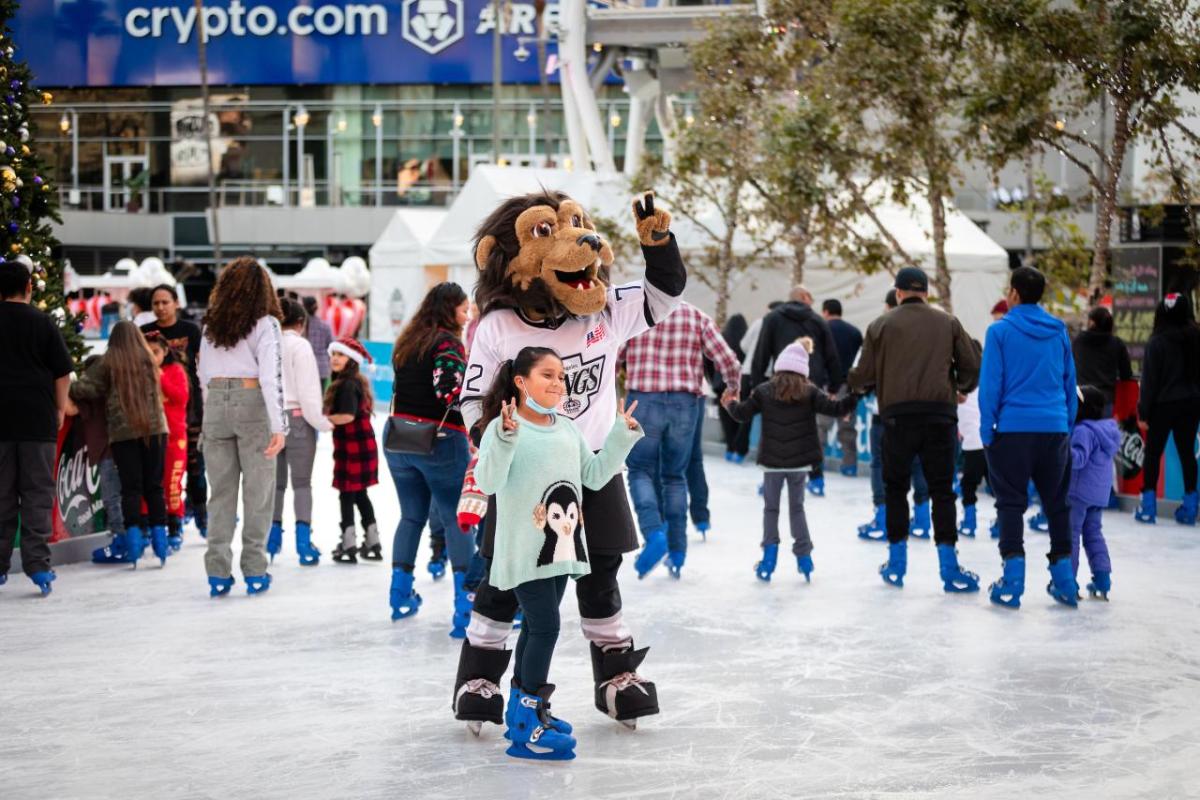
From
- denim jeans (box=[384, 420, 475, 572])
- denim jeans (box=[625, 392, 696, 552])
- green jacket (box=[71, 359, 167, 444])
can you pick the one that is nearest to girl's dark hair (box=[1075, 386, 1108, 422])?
denim jeans (box=[625, 392, 696, 552])

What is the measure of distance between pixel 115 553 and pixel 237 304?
92.3 inches

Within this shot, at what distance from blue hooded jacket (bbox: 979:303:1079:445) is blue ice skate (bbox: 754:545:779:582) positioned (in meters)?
1.45

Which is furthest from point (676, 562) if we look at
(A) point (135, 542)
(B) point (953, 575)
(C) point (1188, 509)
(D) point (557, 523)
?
(C) point (1188, 509)

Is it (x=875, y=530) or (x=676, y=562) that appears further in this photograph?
(x=875, y=530)

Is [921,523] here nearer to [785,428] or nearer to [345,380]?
[785,428]

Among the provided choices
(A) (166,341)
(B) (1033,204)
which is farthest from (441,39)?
(A) (166,341)

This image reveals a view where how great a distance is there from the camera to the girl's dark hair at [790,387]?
8680mm

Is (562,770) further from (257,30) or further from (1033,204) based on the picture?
(257,30)

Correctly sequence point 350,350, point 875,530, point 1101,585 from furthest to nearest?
1. point 875,530
2. point 350,350
3. point 1101,585

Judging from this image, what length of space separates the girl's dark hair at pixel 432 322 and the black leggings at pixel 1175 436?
6.11 metres

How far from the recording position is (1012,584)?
26.1ft

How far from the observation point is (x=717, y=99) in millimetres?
18250

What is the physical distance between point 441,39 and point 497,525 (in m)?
46.3

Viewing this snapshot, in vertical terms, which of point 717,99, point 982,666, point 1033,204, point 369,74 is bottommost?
point 982,666
